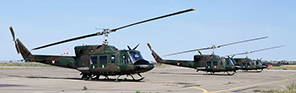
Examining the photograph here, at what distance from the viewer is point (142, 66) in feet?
67.4

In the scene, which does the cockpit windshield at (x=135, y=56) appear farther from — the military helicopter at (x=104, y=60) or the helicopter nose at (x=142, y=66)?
the helicopter nose at (x=142, y=66)

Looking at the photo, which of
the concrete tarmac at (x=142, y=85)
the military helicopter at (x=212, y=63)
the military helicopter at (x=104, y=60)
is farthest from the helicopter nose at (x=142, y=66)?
the military helicopter at (x=212, y=63)

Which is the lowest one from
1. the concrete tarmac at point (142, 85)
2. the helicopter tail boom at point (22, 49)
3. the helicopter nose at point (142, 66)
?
the concrete tarmac at point (142, 85)

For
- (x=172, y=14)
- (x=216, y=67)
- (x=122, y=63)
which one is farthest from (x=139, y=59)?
(x=216, y=67)

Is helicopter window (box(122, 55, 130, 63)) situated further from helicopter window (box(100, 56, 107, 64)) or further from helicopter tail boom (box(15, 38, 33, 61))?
helicopter tail boom (box(15, 38, 33, 61))

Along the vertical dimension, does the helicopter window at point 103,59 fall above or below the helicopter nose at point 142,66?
above

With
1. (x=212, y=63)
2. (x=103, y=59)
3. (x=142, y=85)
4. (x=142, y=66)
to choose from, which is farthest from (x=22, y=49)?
(x=212, y=63)

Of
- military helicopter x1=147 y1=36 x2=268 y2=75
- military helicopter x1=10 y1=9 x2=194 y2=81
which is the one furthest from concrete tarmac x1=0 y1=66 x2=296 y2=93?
military helicopter x1=147 y1=36 x2=268 y2=75

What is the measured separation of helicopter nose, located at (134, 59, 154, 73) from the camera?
20.5 metres

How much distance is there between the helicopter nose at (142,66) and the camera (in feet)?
67.4

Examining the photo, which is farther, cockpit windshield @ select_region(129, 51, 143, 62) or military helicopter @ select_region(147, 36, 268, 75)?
military helicopter @ select_region(147, 36, 268, 75)

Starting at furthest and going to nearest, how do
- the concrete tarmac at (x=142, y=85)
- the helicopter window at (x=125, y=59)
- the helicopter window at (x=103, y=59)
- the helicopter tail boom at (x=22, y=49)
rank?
the helicopter tail boom at (x=22, y=49), the helicopter window at (x=103, y=59), the helicopter window at (x=125, y=59), the concrete tarmac at (x=142, y=85)

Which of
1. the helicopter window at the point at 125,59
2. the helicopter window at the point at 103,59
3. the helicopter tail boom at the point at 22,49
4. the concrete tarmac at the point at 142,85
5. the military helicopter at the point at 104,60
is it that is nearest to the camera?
the concrete tarmac at the point at 142,85

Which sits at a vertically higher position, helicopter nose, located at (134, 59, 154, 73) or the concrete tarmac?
helicopter nose, located at (134, 59, 154, 73)
